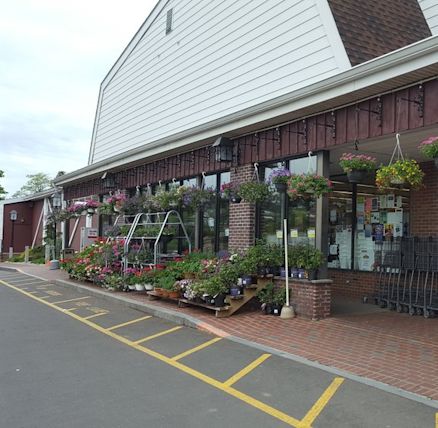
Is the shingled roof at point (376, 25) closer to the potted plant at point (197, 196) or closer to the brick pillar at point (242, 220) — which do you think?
the brick pillar at point (242, 220)

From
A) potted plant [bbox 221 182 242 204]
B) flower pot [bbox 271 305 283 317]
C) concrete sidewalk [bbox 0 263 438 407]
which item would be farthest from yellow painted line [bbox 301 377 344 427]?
potted plant [bbox 221 182 242 204]

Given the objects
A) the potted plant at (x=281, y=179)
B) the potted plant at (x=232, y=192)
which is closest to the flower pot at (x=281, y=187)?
the potted plant at (x=281, y=179)

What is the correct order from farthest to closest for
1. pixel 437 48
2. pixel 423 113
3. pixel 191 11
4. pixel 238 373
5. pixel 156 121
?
pixel 156 121
pixel 191 11
pixel 423 113
pixel 437 48
pixel 238 373

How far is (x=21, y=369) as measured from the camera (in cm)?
602

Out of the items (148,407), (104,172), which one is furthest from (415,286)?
(104,172)

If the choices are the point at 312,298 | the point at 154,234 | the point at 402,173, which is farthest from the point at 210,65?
the point at 402,173

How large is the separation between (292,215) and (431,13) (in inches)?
238

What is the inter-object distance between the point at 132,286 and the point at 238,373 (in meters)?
7.14

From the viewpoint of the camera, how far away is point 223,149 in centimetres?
1095

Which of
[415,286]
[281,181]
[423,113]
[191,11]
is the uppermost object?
[191,11]

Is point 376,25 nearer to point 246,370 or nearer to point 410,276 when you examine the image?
point 410,276

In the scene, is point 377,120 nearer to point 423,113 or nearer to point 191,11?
point 423,113

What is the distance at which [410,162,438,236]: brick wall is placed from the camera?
10.6 meters

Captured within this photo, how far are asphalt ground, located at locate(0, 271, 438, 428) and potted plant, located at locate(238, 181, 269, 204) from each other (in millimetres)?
3118
